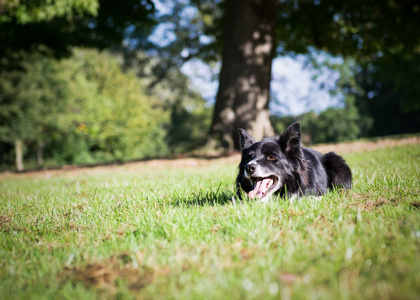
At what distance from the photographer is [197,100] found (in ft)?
113

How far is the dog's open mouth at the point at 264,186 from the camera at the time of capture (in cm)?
357

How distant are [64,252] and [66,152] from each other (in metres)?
31.6

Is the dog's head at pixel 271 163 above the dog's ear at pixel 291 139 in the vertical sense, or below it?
below

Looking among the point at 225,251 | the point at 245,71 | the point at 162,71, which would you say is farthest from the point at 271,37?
the point at 162,71

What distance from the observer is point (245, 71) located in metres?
11.5

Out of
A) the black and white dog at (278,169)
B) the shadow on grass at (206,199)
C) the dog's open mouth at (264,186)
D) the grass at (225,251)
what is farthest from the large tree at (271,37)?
the grass at (225,251)

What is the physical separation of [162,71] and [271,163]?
2916 cm

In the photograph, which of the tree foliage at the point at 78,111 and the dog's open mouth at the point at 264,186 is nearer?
the dog's open mouth at the point at 264,186

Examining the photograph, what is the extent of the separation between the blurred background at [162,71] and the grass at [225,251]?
354 inches

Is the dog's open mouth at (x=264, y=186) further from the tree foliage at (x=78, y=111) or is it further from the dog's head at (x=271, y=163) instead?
the tree foliage at (x=78, y=111)

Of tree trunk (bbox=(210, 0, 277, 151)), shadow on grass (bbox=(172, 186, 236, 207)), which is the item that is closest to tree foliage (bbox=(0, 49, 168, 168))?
tree trunk (bbox=(210, 0, 277, 151))

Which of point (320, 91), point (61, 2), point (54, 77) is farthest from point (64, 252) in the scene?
point (320, 91)

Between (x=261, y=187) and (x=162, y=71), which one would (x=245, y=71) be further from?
(x=162, y=71)

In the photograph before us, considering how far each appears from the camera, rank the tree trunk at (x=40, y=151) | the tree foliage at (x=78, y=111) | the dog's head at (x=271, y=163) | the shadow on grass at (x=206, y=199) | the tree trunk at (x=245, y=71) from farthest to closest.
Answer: the tree trunk at (x=40, y=151) < the tree foliage at (x=78, y=111) < the tree trunk at (x=245, y=71) < the shadow on grass at (x=206, y=199) < the dog's head at (x=271, y=163)
